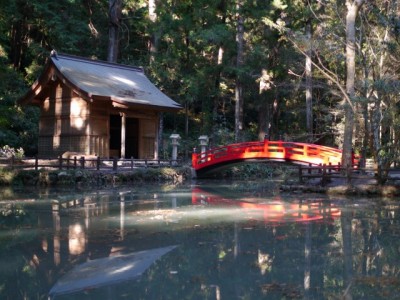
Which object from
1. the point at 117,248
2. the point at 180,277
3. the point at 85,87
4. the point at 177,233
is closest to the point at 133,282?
the point at 180,277

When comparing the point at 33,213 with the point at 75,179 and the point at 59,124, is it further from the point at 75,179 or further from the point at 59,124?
the point at 59,124

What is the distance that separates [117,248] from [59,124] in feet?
53.6

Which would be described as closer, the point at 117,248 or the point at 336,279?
the point at 336,279

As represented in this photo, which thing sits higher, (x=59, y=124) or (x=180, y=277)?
(x=59, y=124)

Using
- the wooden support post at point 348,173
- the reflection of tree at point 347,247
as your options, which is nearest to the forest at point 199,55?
the wooden support post at point 348,173

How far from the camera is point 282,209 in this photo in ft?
43.0

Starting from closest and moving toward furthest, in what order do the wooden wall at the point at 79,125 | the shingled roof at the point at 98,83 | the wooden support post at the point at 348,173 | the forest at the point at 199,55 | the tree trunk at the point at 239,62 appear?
the wooden support post at the point at 348,173 < the shingled roof at the point at 98,83 < the wooden wall at the point at 79,125 < the forest at the point at 199,55 < the tree trunk at the point at 239,62

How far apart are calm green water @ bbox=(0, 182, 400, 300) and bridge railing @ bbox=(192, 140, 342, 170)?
569 cm

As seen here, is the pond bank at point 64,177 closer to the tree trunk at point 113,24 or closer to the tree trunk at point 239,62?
the tree trunk at point 239,62

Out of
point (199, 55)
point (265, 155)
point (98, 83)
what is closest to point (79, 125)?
point (98, 83)

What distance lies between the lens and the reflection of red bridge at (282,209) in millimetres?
11430

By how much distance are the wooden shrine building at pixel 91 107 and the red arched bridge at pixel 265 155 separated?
104 inches

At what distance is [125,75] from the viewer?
25.5 meters

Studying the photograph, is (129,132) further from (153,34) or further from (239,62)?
(153,34)
